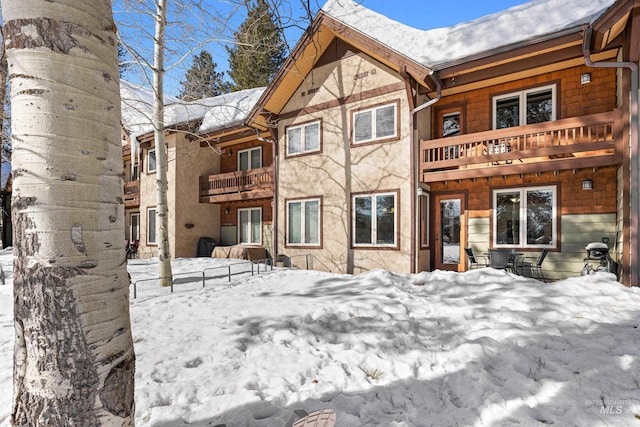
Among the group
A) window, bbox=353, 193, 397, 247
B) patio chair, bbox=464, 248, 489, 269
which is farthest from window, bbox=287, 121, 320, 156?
patio chair, bbox=464, 248, 489, 269

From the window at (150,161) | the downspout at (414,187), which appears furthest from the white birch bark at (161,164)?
the window at (150,161)

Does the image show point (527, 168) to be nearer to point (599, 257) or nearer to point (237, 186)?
point (599, 257)

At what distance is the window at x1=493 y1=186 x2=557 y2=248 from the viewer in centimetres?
839

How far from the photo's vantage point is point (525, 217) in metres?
8.66

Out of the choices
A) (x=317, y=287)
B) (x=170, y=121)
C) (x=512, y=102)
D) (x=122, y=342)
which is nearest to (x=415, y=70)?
(x=512, y=102)

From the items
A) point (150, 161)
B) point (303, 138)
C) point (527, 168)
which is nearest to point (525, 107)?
point (527, 168)

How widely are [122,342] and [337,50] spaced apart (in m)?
10.8

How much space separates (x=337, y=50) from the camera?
10602 millimetres

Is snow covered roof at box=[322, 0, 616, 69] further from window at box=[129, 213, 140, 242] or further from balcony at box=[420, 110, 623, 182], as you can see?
window at box=[129, 213, 140, 242]

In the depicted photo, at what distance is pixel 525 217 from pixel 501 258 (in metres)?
1.48

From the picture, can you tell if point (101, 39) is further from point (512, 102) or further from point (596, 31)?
point (512, 102)

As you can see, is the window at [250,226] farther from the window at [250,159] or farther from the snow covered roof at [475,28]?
the snow covered roof at [475,28]

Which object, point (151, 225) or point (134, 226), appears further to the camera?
point (134, 226)

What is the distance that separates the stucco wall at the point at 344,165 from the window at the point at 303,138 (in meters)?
0.20
